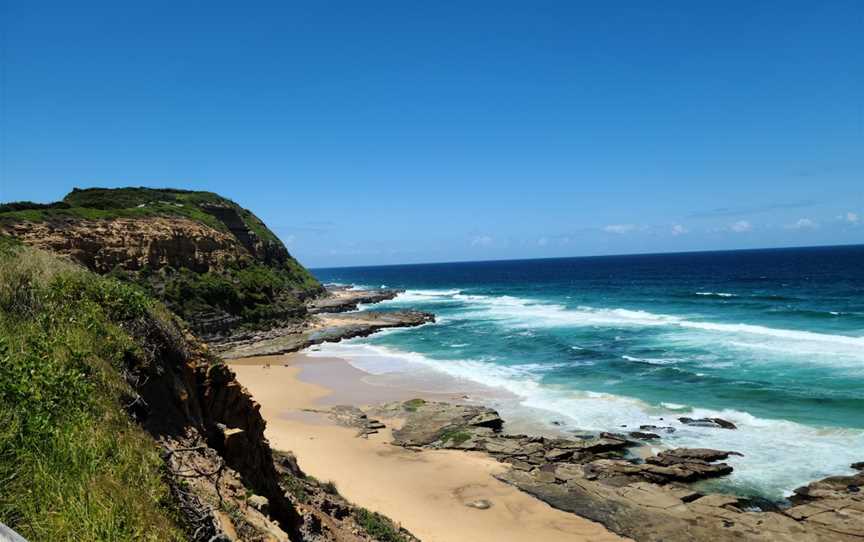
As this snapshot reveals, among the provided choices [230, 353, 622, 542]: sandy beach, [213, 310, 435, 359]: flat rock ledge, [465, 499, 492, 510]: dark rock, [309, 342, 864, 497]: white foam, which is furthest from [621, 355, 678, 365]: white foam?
[213, 310, 435, 359]: flat rock ledge

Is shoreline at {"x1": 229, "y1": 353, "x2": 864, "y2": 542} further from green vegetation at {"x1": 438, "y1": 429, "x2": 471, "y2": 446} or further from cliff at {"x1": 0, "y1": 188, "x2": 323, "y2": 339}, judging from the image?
cliff at {"x1": 0, "y1": 188, "x2": 323, "y2": 339}

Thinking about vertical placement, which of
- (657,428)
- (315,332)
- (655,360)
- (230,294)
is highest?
(230,294)

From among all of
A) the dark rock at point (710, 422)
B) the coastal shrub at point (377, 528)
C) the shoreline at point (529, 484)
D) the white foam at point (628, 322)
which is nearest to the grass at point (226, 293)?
the white foam at point (628, 322)

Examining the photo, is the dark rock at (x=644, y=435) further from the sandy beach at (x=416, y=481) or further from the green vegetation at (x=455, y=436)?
the green vegetation at (x=455, y=436)

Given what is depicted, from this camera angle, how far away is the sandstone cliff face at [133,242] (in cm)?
4053

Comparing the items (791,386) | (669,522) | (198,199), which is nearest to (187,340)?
(669,522)

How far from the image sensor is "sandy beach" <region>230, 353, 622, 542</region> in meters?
15.6

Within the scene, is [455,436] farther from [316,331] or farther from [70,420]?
[316,331]

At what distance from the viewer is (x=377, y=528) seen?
12289 millimetres

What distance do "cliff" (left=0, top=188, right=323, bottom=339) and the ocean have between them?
12342 mm

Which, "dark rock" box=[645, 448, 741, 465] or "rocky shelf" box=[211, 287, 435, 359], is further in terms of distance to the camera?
"rocky shelf" box=[211, 287, 435, 359]

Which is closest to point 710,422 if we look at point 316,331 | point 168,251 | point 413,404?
point 413,404

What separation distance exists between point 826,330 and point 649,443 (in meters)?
30.9

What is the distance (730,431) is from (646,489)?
7.74 m
